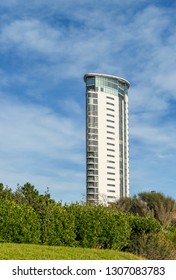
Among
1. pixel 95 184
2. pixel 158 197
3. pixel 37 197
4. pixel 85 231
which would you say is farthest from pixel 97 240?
pixel 95 184

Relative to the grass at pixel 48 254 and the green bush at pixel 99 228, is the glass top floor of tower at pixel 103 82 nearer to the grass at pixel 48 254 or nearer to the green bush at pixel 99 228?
the green bush at pixel 99 228

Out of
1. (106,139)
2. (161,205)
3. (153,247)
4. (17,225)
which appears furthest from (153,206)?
(17,225)

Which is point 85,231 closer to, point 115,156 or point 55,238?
point 55,238

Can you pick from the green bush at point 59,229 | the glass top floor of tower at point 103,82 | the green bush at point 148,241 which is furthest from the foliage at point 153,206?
the green bush at point 59,229

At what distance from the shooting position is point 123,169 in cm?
12631

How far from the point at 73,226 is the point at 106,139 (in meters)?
103

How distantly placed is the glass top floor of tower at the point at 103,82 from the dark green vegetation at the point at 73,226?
101021mm

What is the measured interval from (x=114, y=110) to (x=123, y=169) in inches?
599

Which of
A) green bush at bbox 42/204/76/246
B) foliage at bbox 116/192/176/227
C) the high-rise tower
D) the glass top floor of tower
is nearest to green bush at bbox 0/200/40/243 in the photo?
green bush at bbox 42/204/76/246

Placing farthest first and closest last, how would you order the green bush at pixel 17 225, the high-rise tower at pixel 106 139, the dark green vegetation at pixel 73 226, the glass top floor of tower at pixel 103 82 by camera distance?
the glass top floor of tower at pixel 103 82, the high-rise tower at pixel 106 139, the dark green vegetation at pixel 73 226, the green bush at pixel 17 225

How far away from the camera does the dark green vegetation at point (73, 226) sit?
712 inches

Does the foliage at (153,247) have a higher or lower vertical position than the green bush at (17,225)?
lower

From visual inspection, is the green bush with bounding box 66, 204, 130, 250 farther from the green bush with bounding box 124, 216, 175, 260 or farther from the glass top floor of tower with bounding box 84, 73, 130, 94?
the glass top floor of tower with bounding box 84, 73, 130, 94

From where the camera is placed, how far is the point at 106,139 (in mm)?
121688
